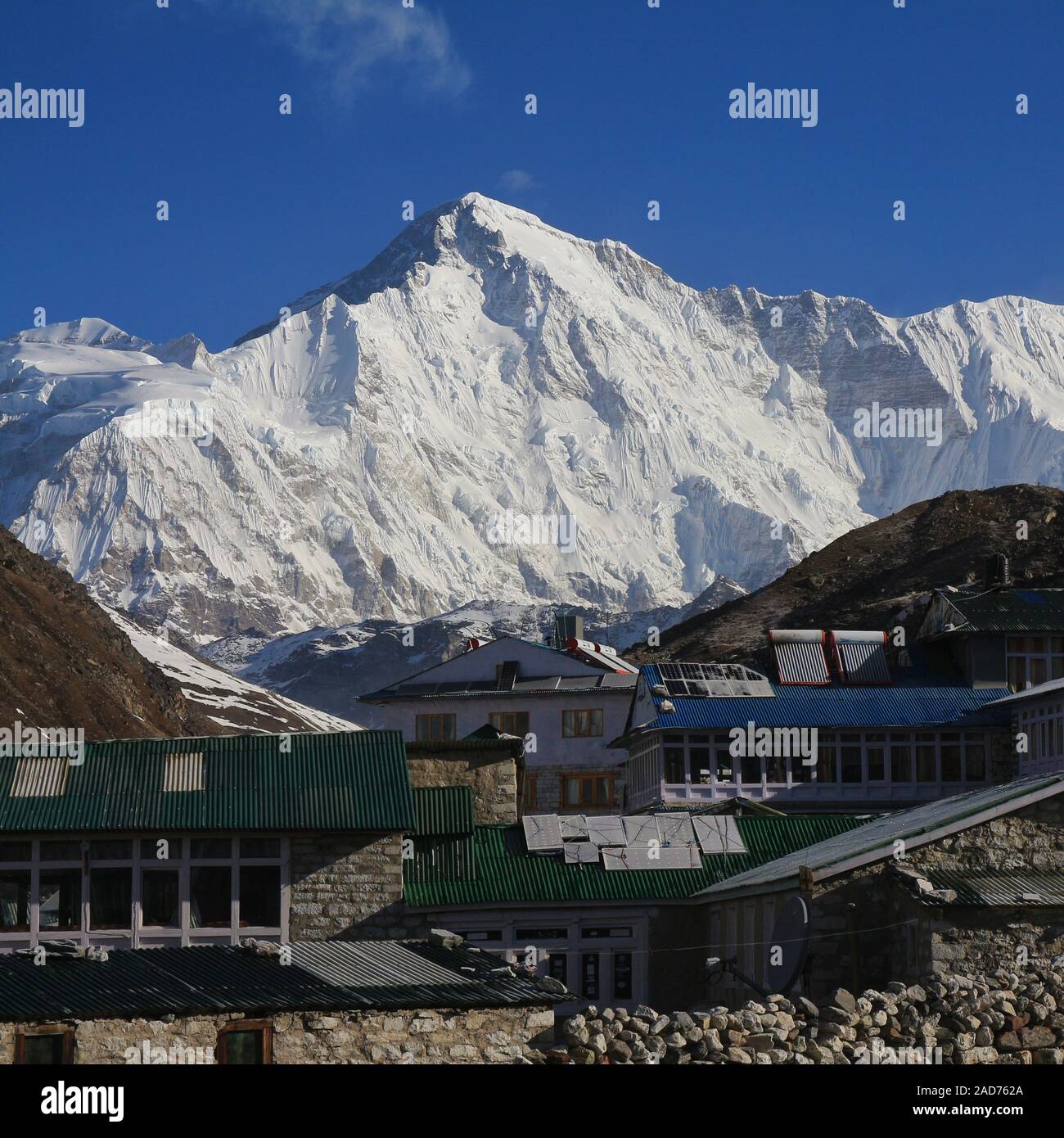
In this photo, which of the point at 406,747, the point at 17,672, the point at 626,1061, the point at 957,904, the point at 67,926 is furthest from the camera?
the point at 17,672

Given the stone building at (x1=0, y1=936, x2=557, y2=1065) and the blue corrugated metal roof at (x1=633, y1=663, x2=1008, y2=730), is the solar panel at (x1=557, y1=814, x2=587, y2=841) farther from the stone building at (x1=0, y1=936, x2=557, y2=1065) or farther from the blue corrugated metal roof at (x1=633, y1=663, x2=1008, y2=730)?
the blue corrugated metal roof at (x1=633, y1=663, x2=1008, y2=730)

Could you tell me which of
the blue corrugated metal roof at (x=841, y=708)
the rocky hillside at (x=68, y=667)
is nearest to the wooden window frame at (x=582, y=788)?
the blue corrugated metal roof at (x=841, y=708)

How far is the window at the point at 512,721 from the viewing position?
83.6 m

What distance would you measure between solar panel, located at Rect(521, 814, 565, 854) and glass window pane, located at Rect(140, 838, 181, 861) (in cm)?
807

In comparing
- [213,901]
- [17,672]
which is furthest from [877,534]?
[213,901]

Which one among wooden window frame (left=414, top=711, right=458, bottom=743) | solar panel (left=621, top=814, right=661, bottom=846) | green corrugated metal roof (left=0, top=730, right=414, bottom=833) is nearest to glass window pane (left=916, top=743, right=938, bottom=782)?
wooden window frame (left=414, top=711, right=458, bottom=743)

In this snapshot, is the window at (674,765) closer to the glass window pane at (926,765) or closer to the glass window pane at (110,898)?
the glass window pane at (926,765)

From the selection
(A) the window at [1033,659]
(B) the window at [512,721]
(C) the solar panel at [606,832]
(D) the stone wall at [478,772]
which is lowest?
(C) the solar panel at [606,832]

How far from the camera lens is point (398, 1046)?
3016cm

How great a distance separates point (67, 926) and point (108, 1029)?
12997mm

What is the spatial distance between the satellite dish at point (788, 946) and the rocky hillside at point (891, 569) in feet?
240

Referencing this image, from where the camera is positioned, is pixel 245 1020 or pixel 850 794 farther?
pixel 850 794

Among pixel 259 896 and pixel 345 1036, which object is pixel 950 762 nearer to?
pixel 259 896

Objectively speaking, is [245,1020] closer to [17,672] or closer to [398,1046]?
[398,1046]
